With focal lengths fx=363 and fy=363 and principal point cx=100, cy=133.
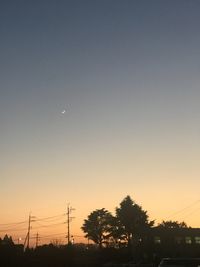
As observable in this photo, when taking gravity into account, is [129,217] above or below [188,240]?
above

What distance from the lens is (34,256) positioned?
6312 centimetres

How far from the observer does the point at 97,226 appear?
10425cm

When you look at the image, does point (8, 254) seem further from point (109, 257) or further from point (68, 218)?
point (68, 218)

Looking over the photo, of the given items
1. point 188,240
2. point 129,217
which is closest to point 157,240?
point 188,240

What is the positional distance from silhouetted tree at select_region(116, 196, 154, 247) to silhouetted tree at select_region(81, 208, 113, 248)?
8315 mm

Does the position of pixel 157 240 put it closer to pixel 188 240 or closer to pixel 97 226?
pixel 188 240

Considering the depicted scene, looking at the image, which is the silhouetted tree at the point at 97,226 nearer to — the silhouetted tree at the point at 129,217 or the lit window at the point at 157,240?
the silhouetted tree at the point at 129,217

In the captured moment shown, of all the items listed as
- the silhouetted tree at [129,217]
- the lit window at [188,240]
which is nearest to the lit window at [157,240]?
the lit window at [188,240]

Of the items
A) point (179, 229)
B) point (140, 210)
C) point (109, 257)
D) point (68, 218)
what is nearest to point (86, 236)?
point (68, 218)

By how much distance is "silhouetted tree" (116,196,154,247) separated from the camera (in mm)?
91688

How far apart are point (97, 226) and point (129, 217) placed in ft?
48.7

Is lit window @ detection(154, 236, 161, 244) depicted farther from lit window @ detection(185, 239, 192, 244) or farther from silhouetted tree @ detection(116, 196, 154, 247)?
silhouetted tree @ detection(116, 196, 154, 247)

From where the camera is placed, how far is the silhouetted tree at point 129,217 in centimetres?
9169

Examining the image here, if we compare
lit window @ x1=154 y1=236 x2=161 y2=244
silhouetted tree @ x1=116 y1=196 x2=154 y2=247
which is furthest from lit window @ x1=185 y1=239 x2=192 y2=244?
silhouetted tree @ x1=116 y1=196 x2=154 y2=247
